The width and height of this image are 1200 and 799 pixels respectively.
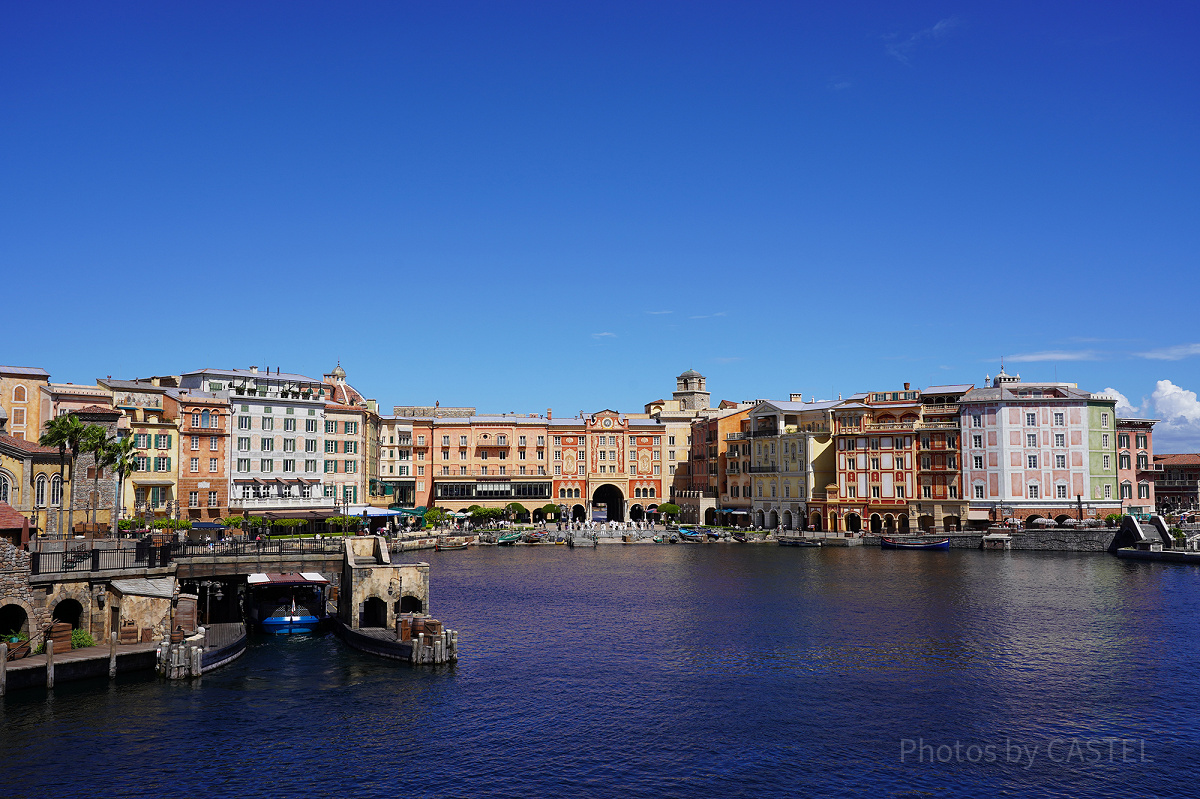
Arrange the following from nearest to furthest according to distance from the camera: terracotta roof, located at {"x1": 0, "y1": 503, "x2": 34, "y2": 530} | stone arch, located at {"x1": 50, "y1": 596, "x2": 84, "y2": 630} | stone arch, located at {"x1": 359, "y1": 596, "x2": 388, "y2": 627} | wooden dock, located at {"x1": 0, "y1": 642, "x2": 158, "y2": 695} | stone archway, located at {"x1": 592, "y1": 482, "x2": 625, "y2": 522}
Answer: wooden dock, located at {"x1": 0, "y1": 642, "x2": 158, "y2": 695} < terracotta roof, located at {"x1": 0, "y1": 503, "x2": 34, "y2": 530} < stone arch, located at {"x1": 50, "y1": 596, "x2": 84, "y2": 630} < stone arch, located at {"x1": 359, "y1": 596, "x2": 388, "y2": 627} < stone archway, located at {"x1": 592, "y1": 482, "x2": 625, "y2": 522}

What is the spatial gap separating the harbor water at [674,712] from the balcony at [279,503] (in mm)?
52805

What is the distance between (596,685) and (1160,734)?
2457 cm

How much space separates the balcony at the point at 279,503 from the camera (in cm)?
11261

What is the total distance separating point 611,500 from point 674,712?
422 ft

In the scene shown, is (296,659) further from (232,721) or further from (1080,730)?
(1080,730)

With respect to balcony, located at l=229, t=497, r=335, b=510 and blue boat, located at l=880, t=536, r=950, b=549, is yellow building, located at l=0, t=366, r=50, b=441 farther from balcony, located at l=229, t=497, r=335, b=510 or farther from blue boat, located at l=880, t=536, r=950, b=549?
blue boat, located at l=880, t=536, r=950, b=549

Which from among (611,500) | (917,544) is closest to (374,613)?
(917,544)

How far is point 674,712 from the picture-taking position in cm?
4181

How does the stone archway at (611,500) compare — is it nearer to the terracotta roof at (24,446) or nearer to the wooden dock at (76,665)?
the terracotta roof at (24,446)

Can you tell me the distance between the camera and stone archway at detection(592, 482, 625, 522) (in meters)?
164

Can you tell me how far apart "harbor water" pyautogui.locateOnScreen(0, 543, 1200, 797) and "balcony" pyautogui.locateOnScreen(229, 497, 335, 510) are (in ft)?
173

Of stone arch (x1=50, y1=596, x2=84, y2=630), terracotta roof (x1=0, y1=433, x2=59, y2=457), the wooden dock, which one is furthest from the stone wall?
terracotta roof (x1=0, y1=433, x2=59, y2=457)

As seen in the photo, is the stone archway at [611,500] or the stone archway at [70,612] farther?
the stone archway at [611,500]

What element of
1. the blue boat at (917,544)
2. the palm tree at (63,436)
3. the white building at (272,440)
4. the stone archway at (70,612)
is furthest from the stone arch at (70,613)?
the blue boat at (917,544)
